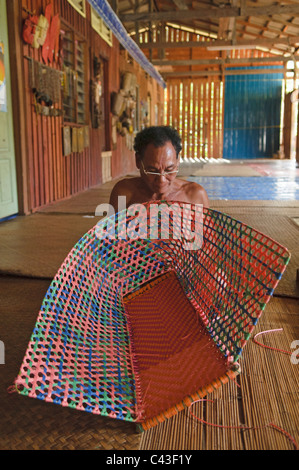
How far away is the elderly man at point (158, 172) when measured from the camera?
1898mm

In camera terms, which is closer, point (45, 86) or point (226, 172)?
point (45, 86)

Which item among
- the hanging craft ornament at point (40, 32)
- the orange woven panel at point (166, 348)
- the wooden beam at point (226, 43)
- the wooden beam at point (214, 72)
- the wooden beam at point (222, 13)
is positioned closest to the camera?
the orange woven panel at point (166, 348)

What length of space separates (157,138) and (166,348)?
3.09 feet

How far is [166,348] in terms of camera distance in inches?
60.2

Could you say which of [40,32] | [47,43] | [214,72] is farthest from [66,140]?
[214,72]

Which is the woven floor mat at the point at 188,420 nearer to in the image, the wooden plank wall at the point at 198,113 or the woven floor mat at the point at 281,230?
the woven floor mat at the point at 281,230

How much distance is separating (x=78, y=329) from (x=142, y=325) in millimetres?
320

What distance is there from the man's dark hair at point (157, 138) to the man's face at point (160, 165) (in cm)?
2

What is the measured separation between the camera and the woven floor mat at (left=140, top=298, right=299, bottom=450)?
3.60 ft

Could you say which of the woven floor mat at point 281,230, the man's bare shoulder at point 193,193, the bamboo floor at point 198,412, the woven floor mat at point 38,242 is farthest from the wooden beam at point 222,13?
the bamboo floor at point 198,412

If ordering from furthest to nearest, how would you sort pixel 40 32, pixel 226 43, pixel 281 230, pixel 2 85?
pixel 226 43, pixel 40 32, pixel 2 85, pixel 281 230

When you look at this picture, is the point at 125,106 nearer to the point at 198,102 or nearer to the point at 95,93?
the point at 95,93

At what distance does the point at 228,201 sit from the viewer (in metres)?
5.29

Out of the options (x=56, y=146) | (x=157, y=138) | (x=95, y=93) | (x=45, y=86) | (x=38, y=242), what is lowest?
(x=38, y=242)
